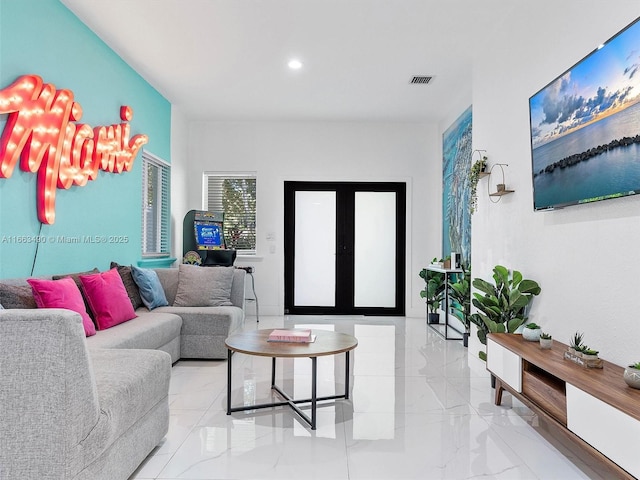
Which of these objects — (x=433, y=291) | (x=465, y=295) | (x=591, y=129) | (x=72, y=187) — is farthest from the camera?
(x=433, y=291)

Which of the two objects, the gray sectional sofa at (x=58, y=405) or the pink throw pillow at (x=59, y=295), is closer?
the gray sectional sofa at (x=58, y=405)

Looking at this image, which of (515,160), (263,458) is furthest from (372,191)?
(263,458)

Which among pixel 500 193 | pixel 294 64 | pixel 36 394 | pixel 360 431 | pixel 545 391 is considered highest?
pixel 294 64

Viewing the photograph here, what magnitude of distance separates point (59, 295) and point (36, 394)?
150cm

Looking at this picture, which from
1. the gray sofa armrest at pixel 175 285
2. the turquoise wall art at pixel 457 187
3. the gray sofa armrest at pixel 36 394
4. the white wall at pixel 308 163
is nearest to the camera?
the gray sofa armrest at pixel 36 394

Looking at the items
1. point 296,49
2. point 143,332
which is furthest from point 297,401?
point 296,49

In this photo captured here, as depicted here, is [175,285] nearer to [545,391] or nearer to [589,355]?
[545,391]

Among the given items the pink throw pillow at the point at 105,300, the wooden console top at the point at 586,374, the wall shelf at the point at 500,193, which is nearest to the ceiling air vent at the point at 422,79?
the wall shelf at the point at 500,193

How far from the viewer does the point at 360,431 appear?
2.39m

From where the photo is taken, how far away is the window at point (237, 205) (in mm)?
6527

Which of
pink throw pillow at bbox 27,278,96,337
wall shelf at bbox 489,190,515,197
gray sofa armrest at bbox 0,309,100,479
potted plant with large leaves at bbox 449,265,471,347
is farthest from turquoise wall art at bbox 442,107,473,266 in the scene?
gray sofa armrest at bbox 0,309,100,479

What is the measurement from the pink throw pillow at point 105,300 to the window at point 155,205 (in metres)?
1.75

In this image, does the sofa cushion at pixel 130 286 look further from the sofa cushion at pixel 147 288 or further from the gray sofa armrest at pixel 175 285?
the gray sofa armrest at pixel 175 285

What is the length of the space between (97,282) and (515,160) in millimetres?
3289
